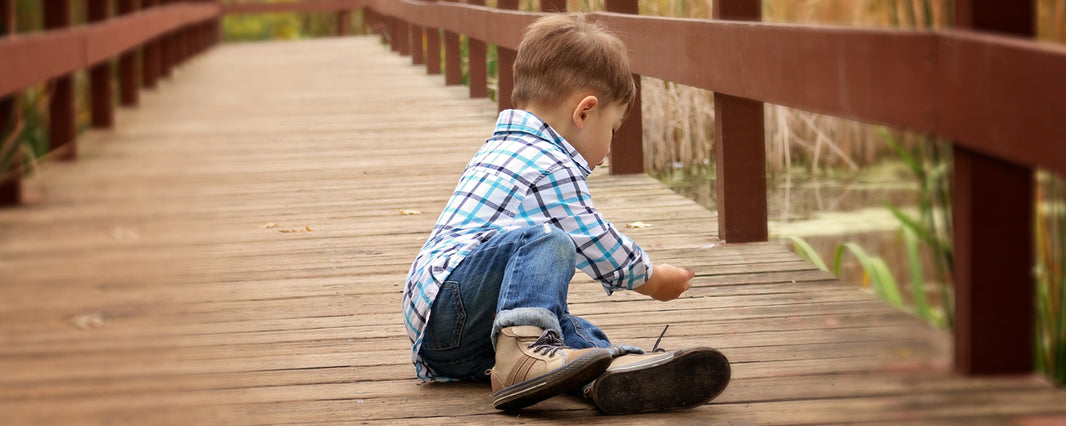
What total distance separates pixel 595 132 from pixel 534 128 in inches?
5.2

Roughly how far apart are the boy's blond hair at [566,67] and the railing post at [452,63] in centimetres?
661

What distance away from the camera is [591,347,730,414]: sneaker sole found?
1.71 metres

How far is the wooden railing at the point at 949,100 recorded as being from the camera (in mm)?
1287

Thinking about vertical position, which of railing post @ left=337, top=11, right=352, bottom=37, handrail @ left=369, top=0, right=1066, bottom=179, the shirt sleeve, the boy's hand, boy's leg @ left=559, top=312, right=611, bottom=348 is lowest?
boy's leg @ left=559, top=312, right=611, bottom=348

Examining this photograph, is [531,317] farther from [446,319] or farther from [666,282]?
[666,282]

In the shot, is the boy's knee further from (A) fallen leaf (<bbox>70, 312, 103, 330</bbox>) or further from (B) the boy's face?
(A) fallen leaf (<bbox>70, 312, 103, 330</bbox>)

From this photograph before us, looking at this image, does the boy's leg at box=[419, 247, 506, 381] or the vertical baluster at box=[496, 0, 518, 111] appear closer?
the boy's leg at box=[419, 247, 506, 381]

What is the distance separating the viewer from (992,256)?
1.52 metres

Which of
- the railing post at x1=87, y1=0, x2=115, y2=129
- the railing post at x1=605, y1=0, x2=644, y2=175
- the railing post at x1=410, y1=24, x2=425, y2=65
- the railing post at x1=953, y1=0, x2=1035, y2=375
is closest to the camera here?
the railing post at x1=953, y1=0, x2=1035, y2=375

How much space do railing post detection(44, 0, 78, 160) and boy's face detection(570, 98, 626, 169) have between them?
2.94ft

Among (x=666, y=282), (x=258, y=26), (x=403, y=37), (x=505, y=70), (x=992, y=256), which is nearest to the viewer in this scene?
(x=992, y=256)

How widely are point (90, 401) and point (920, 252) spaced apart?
273 cm

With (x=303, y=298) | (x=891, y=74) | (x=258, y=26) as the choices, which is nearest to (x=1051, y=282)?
(x=891, y=74)

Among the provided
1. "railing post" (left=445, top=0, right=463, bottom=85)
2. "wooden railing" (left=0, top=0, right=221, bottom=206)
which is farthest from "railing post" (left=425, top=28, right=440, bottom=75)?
"wooden railing" (left=0, top=0, right=221, bottom=206)
